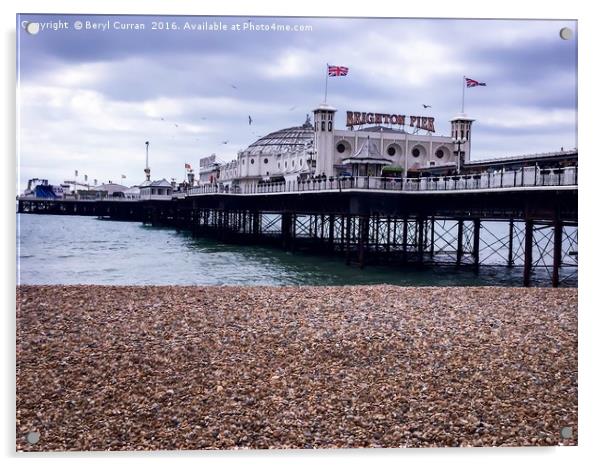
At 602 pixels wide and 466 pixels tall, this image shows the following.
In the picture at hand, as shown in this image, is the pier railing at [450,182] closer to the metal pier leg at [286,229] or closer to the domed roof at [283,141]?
the metal pier leg at [286,229]

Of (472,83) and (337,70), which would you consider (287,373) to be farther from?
(472,83)

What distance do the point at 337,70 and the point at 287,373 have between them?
19.5 ft

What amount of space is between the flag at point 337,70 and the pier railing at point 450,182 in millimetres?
6492

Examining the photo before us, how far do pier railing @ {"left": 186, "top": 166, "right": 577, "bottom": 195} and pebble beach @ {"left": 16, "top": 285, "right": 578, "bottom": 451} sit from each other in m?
5.63

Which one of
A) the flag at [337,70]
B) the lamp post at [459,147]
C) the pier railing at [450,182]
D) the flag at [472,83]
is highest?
the flag at [337,70]

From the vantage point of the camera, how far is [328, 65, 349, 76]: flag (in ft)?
38.7

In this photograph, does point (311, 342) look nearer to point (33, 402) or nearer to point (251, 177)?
point (33, 402)

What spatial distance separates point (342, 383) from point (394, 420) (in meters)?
1.02

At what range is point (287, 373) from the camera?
9.06 metres

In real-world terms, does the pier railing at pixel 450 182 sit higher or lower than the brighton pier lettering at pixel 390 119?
lower

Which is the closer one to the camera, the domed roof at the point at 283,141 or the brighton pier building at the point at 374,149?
the brighton pier building at the point at 374,149

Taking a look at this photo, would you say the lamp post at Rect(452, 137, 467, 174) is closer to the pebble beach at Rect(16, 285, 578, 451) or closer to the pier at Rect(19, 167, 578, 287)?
the pier at Rect(19, 167, 578, 287)

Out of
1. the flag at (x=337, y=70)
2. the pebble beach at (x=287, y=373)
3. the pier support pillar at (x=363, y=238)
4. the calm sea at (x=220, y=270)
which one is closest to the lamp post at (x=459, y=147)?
the calm sea at (x=220, y=270)

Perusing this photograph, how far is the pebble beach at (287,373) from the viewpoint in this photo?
26.2ft
